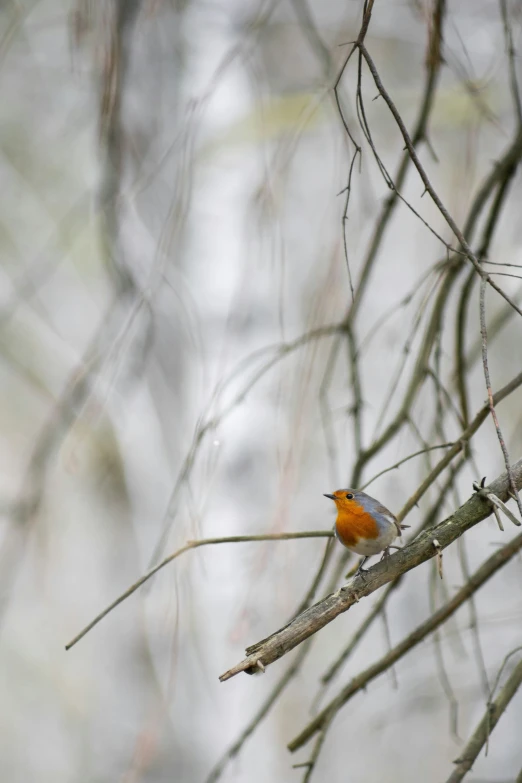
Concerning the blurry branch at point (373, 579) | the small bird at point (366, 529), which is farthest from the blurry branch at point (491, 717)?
the blurry branch at point (373, 579)

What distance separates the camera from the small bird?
97cm

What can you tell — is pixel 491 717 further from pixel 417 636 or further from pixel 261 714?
pixel 261 714

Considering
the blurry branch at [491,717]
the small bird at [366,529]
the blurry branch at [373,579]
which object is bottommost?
the blurry branch at [491,717]

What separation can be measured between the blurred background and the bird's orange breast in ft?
0.54

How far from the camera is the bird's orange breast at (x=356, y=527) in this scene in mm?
976

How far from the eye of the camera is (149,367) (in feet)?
11.3

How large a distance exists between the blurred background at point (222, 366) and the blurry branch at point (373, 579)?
0.35 meters

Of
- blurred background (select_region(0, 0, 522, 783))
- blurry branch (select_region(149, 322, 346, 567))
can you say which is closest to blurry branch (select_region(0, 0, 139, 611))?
blurred background (select_region(0, 0, 522, 783))

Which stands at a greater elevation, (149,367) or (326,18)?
(326,18)

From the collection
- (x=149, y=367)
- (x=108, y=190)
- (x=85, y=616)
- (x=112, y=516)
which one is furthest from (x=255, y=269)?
(x=85, y=616)

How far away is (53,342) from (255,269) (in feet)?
9.12

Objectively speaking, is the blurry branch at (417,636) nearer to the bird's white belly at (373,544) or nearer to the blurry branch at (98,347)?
the bird's white belly at (373,544)

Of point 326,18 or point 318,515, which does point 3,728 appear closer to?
point 318,515

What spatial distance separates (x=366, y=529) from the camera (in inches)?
38.6
